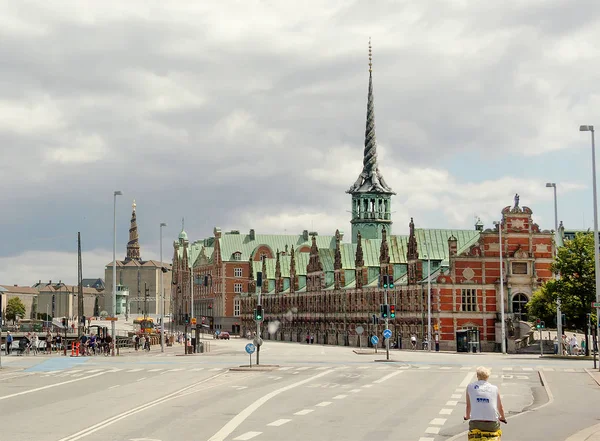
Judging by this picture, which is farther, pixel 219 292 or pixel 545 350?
pixel 219 292

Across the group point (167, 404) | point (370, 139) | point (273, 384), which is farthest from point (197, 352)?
point (370, 139)

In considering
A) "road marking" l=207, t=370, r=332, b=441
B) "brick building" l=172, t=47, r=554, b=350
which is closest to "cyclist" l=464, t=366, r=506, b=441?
"road marking" l=207, t=370, r=332, b=441

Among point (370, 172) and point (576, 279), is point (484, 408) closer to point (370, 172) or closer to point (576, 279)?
point (576, 279)

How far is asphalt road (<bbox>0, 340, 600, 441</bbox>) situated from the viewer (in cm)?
2100

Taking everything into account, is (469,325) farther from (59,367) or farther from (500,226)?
(59,367)

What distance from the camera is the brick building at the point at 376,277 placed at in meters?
86.0

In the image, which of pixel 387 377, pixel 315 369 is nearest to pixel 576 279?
pixel 315 369

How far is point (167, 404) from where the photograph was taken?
27781 mm

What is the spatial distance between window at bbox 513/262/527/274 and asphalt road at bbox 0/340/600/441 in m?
39.5

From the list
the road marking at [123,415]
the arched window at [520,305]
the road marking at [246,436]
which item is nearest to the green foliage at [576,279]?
the arched window at [520,305]

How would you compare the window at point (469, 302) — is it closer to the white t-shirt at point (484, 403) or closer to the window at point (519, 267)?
the window at point (519, 267)

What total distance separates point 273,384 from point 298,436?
16.5 meters

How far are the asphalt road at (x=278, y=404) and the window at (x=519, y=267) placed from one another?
129 ft

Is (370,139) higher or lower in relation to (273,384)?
higher
